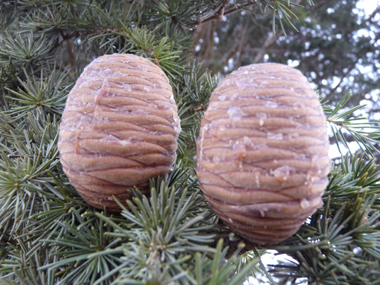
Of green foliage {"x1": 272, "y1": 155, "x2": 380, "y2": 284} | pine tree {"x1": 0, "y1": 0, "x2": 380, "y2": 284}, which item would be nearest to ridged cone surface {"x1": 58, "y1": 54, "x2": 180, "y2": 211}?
pine tree {"x1": 0, "y1": 0, "x2": 380, "y2": 284}

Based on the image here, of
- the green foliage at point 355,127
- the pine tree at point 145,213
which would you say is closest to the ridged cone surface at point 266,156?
the pine tree at point 145,213

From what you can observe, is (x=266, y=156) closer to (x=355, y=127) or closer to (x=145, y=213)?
(x=145, y=213)

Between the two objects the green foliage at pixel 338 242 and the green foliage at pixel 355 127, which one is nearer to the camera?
the green foliage at pixel 338 242

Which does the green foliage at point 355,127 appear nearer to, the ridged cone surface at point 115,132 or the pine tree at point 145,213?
the pine tree at point 145,213

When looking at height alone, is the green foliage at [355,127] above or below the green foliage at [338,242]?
above

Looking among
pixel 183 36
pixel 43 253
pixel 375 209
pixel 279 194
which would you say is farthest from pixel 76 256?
pixel 183 36

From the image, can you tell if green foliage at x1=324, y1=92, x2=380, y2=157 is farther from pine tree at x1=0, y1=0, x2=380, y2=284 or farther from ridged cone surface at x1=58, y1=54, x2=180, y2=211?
ridged cone surface at x1=58, y1=54, x2=180, y2=211
